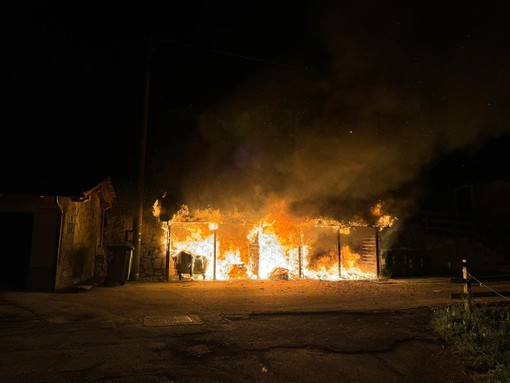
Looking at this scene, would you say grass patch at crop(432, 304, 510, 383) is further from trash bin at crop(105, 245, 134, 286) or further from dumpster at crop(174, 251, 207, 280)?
trash bin at crop(105, 245, 134, 286)

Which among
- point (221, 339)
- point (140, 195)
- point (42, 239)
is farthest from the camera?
point (140, 195)

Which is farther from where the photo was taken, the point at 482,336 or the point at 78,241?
the point at 78,241

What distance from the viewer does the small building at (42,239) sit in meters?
11.6

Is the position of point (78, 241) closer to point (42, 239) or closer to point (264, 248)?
point (42, 239)

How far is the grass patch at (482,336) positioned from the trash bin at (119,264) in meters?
9.98

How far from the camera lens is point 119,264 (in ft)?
44.0

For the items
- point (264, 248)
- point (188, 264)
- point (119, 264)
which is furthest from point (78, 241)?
point (264, 248)

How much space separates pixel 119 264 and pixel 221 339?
8.17m

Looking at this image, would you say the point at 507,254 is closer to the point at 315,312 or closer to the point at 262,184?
the point at 262,184

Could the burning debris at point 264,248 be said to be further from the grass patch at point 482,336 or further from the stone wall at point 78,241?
the grass patch at point 482,336

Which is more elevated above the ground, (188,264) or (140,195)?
(140,195)

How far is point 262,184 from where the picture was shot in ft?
58.5

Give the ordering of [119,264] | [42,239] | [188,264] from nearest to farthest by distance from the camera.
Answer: [42,239] < [119,264] < [188,264]

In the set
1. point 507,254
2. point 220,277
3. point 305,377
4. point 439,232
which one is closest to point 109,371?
point 305,377
